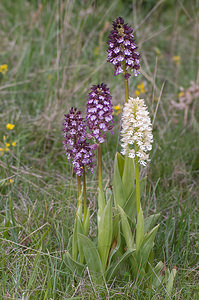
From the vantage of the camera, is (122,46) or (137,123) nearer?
(137,123)

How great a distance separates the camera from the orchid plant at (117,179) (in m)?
2.24

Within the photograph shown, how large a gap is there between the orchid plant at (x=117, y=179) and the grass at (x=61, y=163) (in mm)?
134

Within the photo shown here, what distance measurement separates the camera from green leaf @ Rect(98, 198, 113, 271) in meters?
2.31

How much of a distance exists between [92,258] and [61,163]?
6.09ft

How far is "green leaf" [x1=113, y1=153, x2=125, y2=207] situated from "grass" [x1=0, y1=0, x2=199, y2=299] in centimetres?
46

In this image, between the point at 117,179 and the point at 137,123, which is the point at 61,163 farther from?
the point at 137,123

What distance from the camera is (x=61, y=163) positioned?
4.16 meters

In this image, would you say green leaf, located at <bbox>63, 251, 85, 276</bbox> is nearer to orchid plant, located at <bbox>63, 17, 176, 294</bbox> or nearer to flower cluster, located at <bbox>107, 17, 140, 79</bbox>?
orchid plant, located at <bbox>63, 17, 176, 294</bbox>

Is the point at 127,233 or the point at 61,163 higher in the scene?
the point at 61,163

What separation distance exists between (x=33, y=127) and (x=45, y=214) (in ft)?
5.36

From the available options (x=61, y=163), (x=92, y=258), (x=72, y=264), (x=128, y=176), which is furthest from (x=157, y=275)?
(x=61, y=163)

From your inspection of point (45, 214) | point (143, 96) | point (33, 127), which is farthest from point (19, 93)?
point (45, 214)

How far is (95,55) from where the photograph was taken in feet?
19.1

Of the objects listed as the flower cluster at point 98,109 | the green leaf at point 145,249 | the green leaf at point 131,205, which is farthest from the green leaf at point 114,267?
the flower cluster at point 98,109
